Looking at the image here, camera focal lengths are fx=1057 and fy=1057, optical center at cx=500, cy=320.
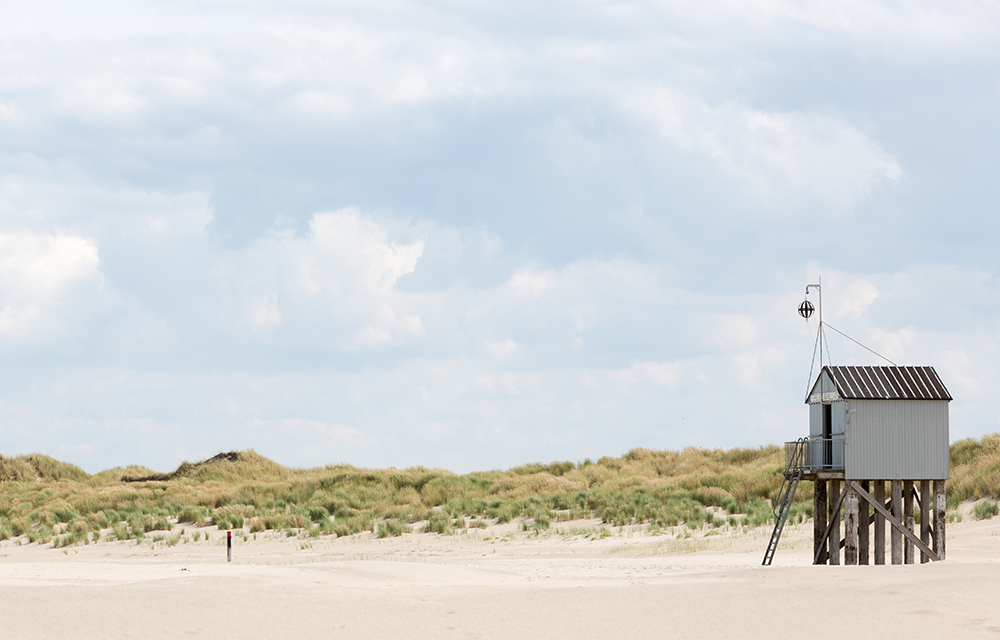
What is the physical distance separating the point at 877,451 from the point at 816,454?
1494mm

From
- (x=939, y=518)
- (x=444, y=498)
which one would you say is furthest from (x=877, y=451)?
(x=444, y=498)

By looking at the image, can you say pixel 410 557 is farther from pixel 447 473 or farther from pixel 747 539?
pixel 447 473

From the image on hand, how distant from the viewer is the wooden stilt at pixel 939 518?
22.3 meters

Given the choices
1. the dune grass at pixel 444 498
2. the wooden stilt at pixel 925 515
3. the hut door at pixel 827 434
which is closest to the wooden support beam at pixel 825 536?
the hut door at pixel 827 434

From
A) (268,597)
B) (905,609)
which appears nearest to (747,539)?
(905,609)

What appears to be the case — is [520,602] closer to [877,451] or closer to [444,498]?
[877,451]

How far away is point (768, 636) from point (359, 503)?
2735 centimetres

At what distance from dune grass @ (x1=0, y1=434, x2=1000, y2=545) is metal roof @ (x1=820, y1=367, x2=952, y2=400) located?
9.14 metres

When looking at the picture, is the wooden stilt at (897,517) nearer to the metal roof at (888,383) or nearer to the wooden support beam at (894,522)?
the wooden support beam at (894,522)

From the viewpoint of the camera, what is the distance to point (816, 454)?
75.2 ft

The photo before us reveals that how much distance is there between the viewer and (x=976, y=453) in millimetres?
39750

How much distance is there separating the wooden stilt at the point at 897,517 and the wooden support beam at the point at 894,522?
Result: 0.09 metres

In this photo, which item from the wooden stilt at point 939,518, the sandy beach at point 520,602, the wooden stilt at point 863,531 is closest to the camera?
the sandy beach at point 520,602

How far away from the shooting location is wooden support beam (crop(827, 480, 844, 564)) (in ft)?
75.1
